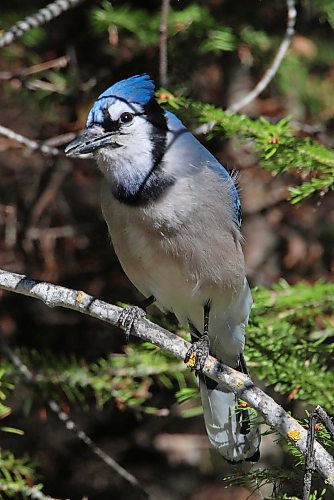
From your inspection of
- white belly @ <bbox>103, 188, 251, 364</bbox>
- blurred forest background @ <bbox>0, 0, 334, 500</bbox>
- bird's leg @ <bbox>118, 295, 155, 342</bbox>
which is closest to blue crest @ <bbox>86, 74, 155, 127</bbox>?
blurred forest background @ <bbox>0, 0, 334, 500</bbox>

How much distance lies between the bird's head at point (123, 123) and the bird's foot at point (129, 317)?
0.49 metres

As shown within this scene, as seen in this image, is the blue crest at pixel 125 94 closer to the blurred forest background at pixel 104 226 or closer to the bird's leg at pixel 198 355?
the blurred forest background at pixel 104 226

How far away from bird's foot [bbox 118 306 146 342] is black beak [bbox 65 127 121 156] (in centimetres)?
52

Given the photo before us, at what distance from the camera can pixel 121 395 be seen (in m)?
2.87

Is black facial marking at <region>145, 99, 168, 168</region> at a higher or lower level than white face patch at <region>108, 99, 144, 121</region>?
lower

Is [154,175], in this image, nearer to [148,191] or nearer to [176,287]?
[148,191]

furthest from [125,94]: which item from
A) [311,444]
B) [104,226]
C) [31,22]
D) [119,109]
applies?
[311,444]

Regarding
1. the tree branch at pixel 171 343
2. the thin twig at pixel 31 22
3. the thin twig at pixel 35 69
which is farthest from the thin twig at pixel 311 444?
the thin twig at pixel 35 69

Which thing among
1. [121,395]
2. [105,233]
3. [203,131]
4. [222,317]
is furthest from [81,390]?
[203,131]

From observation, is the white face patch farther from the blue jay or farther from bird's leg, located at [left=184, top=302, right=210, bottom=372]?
bird's leg, located at [left=184, top=302, right=210, bottom=372]

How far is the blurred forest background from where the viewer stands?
308 cm

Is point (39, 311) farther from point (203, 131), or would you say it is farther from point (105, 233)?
point (203, 131)

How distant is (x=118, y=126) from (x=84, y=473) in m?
2.08

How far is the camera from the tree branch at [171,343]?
1.80 meters
